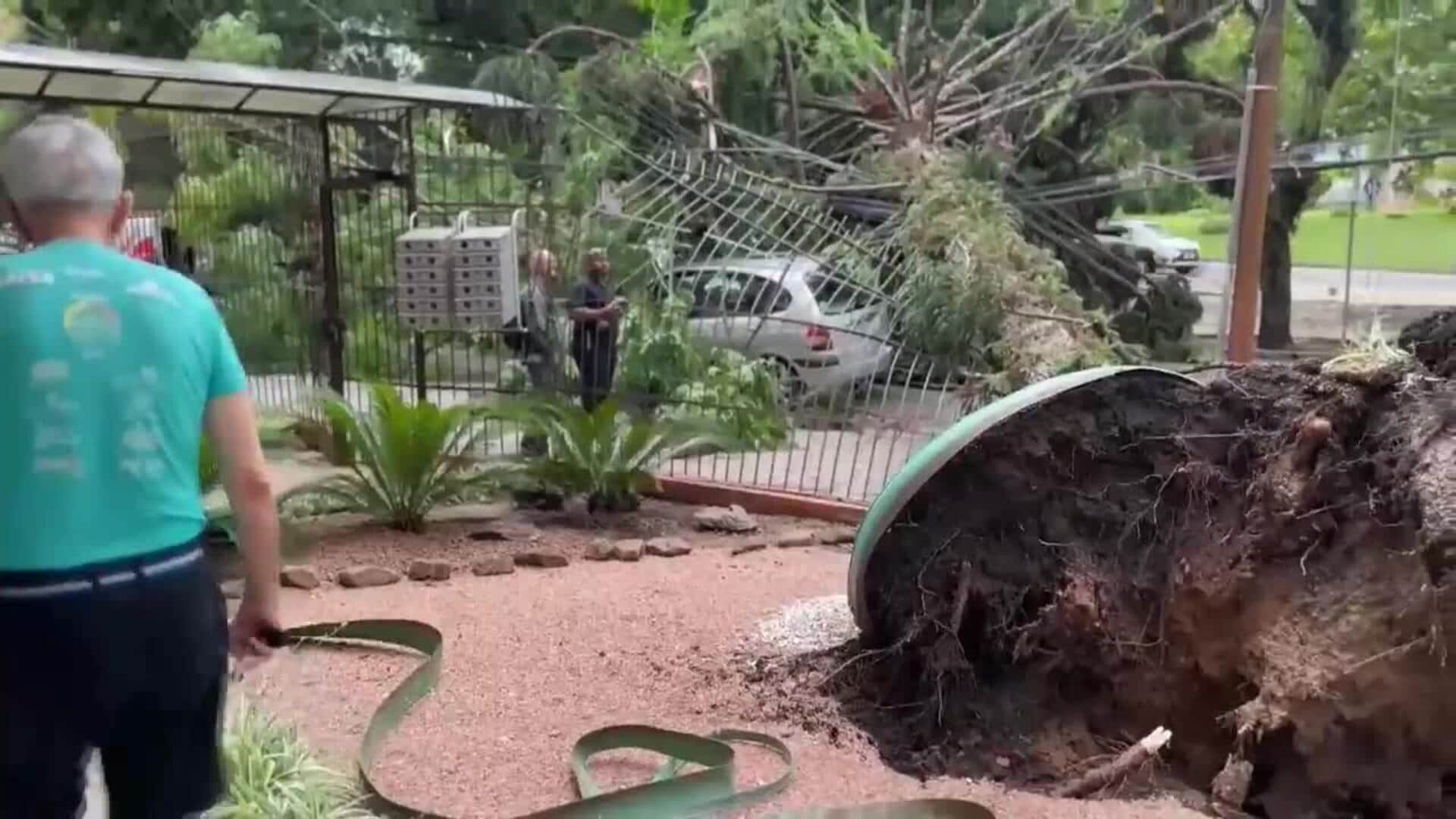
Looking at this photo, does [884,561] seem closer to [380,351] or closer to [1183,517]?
[1183,517]

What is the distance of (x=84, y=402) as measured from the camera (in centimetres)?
208

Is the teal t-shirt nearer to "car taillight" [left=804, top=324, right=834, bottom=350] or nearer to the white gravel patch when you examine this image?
the white gravel patch

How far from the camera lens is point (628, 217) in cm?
994

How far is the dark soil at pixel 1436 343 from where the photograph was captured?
4.10 metres

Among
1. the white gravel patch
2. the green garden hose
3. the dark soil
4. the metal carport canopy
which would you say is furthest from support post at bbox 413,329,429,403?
the dark soil

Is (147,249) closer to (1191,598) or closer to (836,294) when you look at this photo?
(1191,598)

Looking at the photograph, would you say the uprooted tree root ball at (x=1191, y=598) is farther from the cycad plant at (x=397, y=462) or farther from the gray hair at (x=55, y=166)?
the cycad plant at (x=397, y=462)

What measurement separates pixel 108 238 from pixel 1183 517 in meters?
3.45

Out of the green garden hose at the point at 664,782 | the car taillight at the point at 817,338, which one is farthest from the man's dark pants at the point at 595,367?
the green garden hose at the point at 664,782

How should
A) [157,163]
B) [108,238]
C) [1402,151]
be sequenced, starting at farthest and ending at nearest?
[157,163]
[1402,151]
[108,238]

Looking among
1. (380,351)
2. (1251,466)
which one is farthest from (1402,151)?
(380,351)

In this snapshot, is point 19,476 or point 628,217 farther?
point 628,217

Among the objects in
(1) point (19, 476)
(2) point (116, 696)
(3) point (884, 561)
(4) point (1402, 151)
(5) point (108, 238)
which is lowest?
(3) point (884, 561)

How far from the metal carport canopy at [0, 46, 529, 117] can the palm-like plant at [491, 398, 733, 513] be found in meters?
2.45
